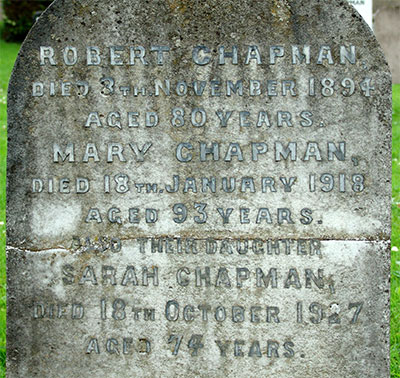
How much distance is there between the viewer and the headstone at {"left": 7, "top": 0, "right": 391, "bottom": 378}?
2613 mm

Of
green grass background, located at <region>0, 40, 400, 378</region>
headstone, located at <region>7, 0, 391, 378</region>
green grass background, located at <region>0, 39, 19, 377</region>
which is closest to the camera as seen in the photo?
headstone, located at <region>7, 0, 391, 378</region>

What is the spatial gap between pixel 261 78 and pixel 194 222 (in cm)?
71

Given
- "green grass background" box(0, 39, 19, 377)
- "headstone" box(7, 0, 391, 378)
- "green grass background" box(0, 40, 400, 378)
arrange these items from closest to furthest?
"headstone" box(7, 0, 391, 378)
"green grass background" box(0, 40, 400, 378)
"green grass background" box(0, 39, 19, 377)

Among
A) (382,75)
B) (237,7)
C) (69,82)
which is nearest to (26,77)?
(69,82)

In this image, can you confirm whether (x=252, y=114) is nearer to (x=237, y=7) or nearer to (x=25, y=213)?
(x=237, y=7)

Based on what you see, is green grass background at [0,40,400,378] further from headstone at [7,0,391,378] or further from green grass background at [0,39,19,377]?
headstone at [7,0,391,378]

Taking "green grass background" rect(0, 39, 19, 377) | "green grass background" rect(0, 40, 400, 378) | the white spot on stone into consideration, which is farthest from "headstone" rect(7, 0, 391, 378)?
"green grass background" rect(0, 39, 19, 377)

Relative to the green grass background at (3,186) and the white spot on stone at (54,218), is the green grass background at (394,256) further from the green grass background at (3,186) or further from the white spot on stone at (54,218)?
the white spot on stone at (54,218)

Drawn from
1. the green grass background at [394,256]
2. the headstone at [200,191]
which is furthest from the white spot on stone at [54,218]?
the green grass background at [394,256]

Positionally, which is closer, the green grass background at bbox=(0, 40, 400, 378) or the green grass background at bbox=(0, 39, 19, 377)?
the green grass background at bbox=(0, 40, 400, 378)

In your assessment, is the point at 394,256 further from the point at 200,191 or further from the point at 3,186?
the point at 3,186

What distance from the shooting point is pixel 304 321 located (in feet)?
8.73

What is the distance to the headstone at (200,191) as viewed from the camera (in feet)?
8.57

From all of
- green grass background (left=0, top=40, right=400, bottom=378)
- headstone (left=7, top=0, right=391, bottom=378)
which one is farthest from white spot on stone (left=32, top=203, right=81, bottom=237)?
green grass background (left=0, top=40, right=400, bottom=378)
